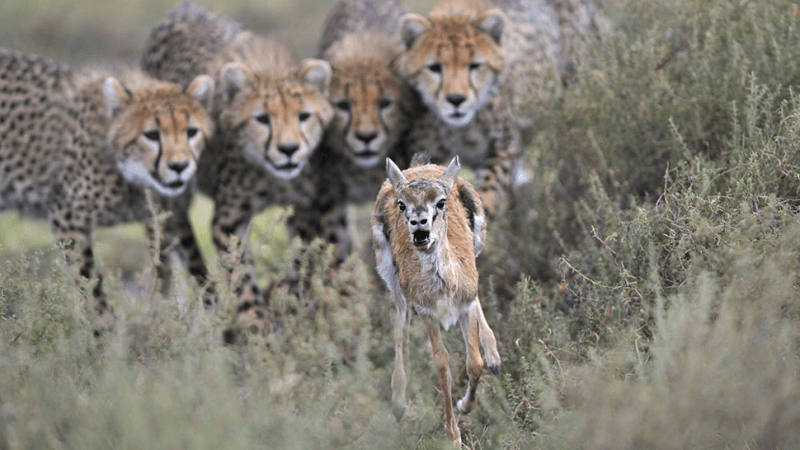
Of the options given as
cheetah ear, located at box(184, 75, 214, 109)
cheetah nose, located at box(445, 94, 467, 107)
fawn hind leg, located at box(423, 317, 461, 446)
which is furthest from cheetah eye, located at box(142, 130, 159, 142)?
fawn hind leg, located at box(423, 317, 461, 446)

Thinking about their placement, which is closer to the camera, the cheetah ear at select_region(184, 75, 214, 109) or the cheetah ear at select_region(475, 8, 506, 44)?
the cheetah ear at select_region(184, 75, 214, 109)

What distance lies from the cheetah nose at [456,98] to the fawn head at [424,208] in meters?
1.90

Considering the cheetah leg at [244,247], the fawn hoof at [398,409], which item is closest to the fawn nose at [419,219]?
the fawn hoof at [398,409]

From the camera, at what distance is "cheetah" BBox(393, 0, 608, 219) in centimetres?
463

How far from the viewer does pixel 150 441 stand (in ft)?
6.65

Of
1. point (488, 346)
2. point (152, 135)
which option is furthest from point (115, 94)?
point (488, 346)

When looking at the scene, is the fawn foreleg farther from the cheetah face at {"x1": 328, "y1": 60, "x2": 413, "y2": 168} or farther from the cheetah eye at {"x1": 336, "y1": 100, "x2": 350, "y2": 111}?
the cheetah eye at {"x1": 336, "y1": 100, "x2": 350, "y2": 111}

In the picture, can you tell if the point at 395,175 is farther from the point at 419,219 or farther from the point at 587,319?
the point at 587,319

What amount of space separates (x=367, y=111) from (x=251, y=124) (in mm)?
635

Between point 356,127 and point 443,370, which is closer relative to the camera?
point 443,370

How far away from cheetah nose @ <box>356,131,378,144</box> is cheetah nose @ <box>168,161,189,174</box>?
919 millimetres

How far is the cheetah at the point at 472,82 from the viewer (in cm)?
463

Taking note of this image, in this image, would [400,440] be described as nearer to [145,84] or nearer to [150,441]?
[150,441]

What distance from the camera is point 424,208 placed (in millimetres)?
2531
